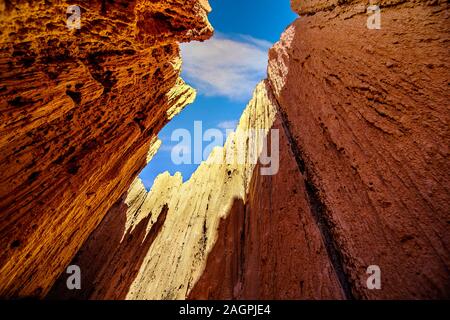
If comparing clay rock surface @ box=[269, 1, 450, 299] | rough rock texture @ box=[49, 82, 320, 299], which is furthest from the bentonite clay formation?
rough rock texture @ box=[49, 82, 320, 299]

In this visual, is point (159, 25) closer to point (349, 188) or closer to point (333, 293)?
point (349, 188)

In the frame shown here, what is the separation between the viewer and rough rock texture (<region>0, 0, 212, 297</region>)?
11.7 ft

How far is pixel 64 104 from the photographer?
4676 mm

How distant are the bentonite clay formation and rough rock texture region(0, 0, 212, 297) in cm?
3

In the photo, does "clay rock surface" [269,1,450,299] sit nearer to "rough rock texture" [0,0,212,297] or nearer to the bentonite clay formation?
the bentonite clay formation

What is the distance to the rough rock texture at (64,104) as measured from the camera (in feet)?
11.7

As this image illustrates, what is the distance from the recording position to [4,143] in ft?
12.7

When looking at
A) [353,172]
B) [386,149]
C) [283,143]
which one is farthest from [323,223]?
[283,143]

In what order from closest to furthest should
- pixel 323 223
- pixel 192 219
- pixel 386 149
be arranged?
pixel 386 149 < pixel 323 223 < pixel 192 219

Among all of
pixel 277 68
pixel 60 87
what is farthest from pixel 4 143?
pixel 277 68

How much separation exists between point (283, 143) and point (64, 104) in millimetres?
5091

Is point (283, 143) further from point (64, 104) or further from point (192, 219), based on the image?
point (192, 219)
